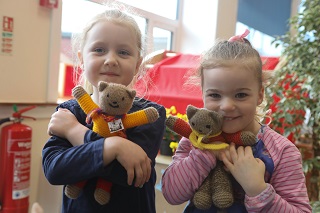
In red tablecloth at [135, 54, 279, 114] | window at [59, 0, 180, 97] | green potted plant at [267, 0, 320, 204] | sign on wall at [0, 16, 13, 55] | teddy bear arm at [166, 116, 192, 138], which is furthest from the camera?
window at [59, 0, 180, 97]

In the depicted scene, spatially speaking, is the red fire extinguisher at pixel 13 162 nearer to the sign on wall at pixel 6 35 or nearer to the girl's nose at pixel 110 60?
the sign on wall at pixel 6 35

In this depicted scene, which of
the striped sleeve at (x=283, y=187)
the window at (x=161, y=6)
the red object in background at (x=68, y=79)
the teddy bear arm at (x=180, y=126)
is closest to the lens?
the striped sleeve at (x=283, y=187)

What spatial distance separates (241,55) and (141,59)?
1.09 feet

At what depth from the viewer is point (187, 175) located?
86cm

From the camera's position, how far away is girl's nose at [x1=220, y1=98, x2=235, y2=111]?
0.83 m

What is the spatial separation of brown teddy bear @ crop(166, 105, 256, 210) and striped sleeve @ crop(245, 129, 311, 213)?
62mm

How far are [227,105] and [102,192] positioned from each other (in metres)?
0.39

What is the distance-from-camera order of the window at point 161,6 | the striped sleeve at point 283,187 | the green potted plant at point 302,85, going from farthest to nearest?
1. the window at point 161,6
2. the green potted plant at point 302,85
3. the striped sleeve at point 283,187

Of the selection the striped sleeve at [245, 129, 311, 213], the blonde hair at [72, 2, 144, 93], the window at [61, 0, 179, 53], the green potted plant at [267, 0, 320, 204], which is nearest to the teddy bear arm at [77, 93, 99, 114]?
the blonde hair at [72, 2, 144, 93]

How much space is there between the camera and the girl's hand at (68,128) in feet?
2.77

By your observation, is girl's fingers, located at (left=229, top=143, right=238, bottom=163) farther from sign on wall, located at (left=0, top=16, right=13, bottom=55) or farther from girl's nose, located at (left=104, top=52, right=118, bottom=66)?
sign on wall, located at (left=0, top=16, right=13, bottom=55)

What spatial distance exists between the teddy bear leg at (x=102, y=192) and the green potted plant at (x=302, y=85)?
4.76 ft

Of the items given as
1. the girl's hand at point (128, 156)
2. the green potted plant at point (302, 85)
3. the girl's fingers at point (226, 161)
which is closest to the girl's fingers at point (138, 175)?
the girl's hand at point (128, 156)

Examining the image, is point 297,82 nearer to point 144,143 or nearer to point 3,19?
point 144,143
